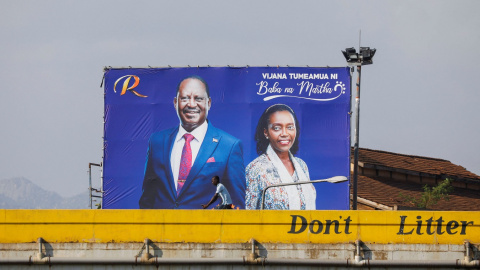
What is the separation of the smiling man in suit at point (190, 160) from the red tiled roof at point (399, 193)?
31.4ft

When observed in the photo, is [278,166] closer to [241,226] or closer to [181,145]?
[181,145]

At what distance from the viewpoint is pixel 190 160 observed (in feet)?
160

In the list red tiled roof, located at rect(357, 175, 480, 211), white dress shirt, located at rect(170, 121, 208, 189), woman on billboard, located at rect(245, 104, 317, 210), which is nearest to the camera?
woman on billboard, located at rect(245, 104, 317, 210)

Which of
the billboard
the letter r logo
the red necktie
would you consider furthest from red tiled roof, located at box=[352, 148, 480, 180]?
the letter r logo

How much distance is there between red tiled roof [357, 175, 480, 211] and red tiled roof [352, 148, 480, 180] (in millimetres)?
1183

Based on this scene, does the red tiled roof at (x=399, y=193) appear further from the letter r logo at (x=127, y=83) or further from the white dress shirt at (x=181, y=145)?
the letter r logo at (x=127, y=83)

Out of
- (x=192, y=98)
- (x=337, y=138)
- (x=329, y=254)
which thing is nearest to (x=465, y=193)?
(x=337, y=138)

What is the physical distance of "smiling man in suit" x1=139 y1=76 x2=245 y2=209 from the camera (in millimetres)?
48375

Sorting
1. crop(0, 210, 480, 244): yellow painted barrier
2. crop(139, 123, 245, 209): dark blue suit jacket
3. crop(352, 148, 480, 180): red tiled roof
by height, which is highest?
crop(352, 148, 480, 180): red tiled roof

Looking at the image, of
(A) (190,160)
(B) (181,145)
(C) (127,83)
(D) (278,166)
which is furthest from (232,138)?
(C) (127,83)

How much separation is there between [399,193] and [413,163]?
652 centimetres

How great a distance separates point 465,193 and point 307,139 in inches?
700

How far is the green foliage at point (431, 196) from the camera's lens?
55.1 meters

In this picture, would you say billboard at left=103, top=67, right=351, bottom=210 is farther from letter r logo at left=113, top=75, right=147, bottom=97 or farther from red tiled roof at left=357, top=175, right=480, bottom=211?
Result: red tiled roof at left=357, top=175, right=480, bottom=211
